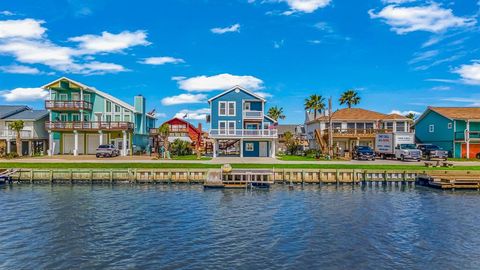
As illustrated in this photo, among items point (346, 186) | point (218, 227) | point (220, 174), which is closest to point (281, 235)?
point (218, 227)

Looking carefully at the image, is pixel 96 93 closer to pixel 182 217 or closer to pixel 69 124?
pixel 69 124

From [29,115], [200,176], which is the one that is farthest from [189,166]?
[29,115]

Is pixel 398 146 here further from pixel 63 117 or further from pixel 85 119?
pixel 63 117

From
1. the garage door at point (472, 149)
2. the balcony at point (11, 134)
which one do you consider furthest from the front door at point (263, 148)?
the balcony at point (11, 134)

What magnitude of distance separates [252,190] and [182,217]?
11.5 metres

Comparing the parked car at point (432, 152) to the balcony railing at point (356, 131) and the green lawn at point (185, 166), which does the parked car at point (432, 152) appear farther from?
the green lawn at point (185, 166)

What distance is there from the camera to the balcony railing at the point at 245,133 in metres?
52.2

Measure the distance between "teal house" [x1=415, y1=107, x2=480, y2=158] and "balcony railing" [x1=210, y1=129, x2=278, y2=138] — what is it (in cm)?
2803

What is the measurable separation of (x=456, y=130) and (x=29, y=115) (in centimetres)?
7078

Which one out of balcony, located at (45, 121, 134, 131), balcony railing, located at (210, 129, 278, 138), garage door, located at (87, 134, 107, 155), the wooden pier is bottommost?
the wooden pier

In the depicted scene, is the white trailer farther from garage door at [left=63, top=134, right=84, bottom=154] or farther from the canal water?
garage door at [left=63, top=134, right=84, bottom=154]

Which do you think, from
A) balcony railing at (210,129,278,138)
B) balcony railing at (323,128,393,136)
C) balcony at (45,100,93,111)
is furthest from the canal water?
balcony at (45,100,93,111)

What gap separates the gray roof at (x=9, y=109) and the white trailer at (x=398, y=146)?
61.6 meters

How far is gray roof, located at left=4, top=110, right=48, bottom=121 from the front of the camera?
59906 mm
